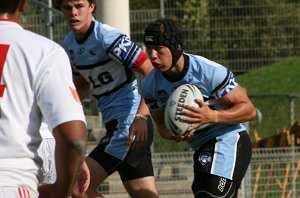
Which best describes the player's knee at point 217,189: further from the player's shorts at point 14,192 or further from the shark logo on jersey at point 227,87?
the player's shorts at point 14,192

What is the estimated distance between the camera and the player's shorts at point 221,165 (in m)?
7.17

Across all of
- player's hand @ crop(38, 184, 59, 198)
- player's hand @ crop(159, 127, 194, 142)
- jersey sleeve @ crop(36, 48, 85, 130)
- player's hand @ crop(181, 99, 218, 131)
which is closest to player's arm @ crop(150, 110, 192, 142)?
player's hand @ crop(159, 127, 194, 142)

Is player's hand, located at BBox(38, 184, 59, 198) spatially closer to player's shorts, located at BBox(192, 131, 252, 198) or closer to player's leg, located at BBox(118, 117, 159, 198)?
player's shorts, located at BBox(192, 131, 252, 198)

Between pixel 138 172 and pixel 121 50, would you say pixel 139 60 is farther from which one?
pixel 138 172

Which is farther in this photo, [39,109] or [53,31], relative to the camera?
[53,31]

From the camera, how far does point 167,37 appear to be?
7203 millimetres

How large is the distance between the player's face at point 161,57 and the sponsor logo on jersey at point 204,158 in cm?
68

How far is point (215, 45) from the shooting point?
17.0m

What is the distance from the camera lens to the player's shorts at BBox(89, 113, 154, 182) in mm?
7926

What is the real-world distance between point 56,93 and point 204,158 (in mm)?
3311

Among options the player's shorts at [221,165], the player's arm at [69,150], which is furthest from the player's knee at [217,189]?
the player's arm at [69,150]

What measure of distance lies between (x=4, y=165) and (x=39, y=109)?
0.27m

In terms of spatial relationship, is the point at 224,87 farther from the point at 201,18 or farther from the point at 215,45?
the point at 201,18

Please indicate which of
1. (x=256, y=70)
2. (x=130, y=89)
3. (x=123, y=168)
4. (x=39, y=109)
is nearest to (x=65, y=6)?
(x=130, y=89)
